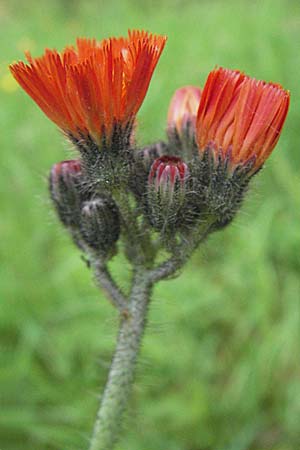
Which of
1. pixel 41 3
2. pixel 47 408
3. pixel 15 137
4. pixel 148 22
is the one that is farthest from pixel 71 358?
pixel 41 3

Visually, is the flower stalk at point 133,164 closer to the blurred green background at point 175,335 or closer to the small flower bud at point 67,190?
the small flower bud at point 67,190

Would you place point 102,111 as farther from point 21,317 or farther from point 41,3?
point 41,3

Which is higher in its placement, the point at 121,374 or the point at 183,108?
the point at 183,108

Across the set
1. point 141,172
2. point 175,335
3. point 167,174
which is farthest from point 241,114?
point 175,335

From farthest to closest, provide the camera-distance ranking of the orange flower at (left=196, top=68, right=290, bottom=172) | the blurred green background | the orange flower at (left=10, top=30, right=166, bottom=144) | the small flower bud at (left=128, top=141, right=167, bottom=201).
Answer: the blurred green background → the small flower bud at (left=128, top=141, right=167, bottom=201) → the orange flower at (left=196, top=68, right=290, bottom=172) → the orange flower at (left=10, top=30, right=166, bottom=144)

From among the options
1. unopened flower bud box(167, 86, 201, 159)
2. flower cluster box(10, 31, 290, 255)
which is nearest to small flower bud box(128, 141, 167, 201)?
flower cluster box(10, 31, 290, 255)

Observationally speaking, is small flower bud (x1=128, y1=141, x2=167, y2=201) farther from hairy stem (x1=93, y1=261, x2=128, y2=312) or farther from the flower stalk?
hairy stem (x1=93, y1=261, x2=128, y2=312)

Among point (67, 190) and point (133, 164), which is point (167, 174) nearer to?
point (133, 164)
